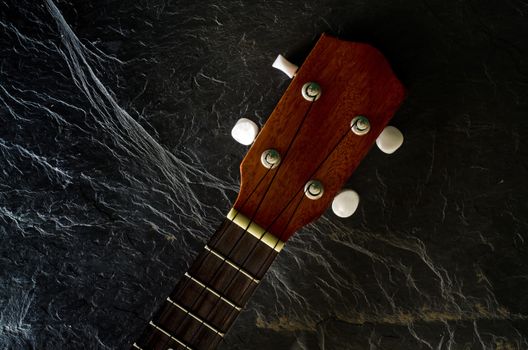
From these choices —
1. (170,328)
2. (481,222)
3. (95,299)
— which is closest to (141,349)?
(170,328)

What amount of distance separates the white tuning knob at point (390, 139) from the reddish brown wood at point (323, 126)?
112 millimetres

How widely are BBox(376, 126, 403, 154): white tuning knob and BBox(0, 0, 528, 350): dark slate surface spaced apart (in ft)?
0.35

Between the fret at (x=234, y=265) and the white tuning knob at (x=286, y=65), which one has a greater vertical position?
the white tuning knob at (x=286, y=65)

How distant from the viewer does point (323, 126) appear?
1024 millimetres

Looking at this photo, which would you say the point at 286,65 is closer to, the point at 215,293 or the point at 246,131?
the point at 246,131

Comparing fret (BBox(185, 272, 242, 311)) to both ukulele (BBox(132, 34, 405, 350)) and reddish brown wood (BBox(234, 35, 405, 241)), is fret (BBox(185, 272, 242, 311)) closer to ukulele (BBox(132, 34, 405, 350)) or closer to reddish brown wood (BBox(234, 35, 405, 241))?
ukulele (BBox(132, 34, 405, 350))

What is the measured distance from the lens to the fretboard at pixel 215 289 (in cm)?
109

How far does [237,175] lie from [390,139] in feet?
1.38

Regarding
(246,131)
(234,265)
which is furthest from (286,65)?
(234,265)

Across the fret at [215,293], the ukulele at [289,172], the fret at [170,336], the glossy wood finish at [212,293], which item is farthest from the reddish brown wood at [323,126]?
the fret at [170,336]

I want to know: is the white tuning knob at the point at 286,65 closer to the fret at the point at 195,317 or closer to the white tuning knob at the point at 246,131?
the white tuning knob at the point at 246,131

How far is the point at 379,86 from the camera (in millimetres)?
1009

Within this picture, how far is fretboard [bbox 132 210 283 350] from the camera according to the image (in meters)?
1.09

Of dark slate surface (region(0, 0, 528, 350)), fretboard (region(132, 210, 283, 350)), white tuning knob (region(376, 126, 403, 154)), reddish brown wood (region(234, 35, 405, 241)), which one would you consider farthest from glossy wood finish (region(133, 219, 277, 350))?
white tuning knob (region(376, 126, 403, 154))
